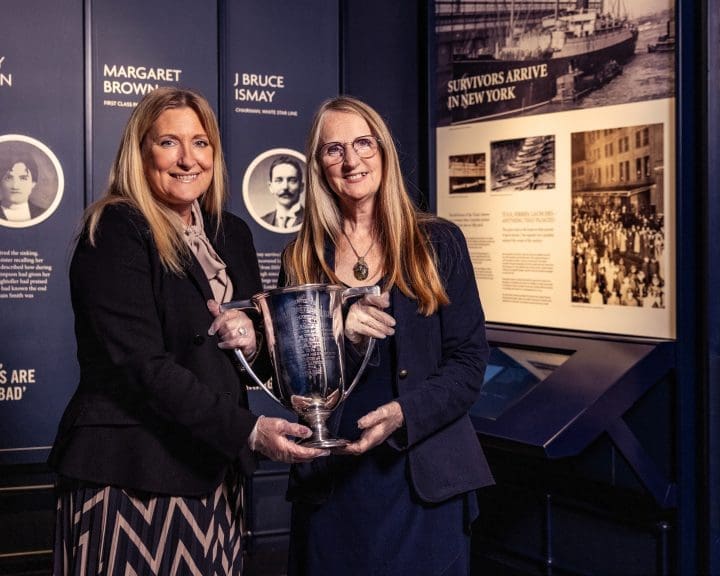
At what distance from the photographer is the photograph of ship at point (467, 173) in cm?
416

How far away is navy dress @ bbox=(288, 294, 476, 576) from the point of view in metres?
2.27

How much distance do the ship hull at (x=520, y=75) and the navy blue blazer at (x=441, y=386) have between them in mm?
1531

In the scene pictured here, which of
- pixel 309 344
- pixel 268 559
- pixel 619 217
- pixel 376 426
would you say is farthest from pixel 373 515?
pixel 268 559

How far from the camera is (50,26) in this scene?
4.17 metres

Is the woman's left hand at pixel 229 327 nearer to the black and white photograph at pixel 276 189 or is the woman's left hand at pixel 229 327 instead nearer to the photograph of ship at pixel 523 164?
the photograph of ship at pixel 523 164

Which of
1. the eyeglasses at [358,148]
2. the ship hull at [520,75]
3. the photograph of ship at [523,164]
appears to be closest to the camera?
the eyeglasses at [358,148]

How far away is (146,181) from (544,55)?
210 cm

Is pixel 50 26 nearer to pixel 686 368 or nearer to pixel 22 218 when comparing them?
pixel 22 218

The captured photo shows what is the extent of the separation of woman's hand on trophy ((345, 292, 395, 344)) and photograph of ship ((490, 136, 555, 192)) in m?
1.77

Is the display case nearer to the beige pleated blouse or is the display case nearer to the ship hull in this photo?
the ship hull

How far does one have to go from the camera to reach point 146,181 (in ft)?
7.45

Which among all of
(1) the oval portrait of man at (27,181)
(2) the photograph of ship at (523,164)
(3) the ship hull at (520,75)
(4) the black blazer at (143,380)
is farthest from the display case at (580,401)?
(1) the oval portrait of man at (27,181)

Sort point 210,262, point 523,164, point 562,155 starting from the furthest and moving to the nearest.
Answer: point 523,164 < point 562,155 < point 210,262

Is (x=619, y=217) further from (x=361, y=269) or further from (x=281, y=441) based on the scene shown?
(x=281, y=441)
